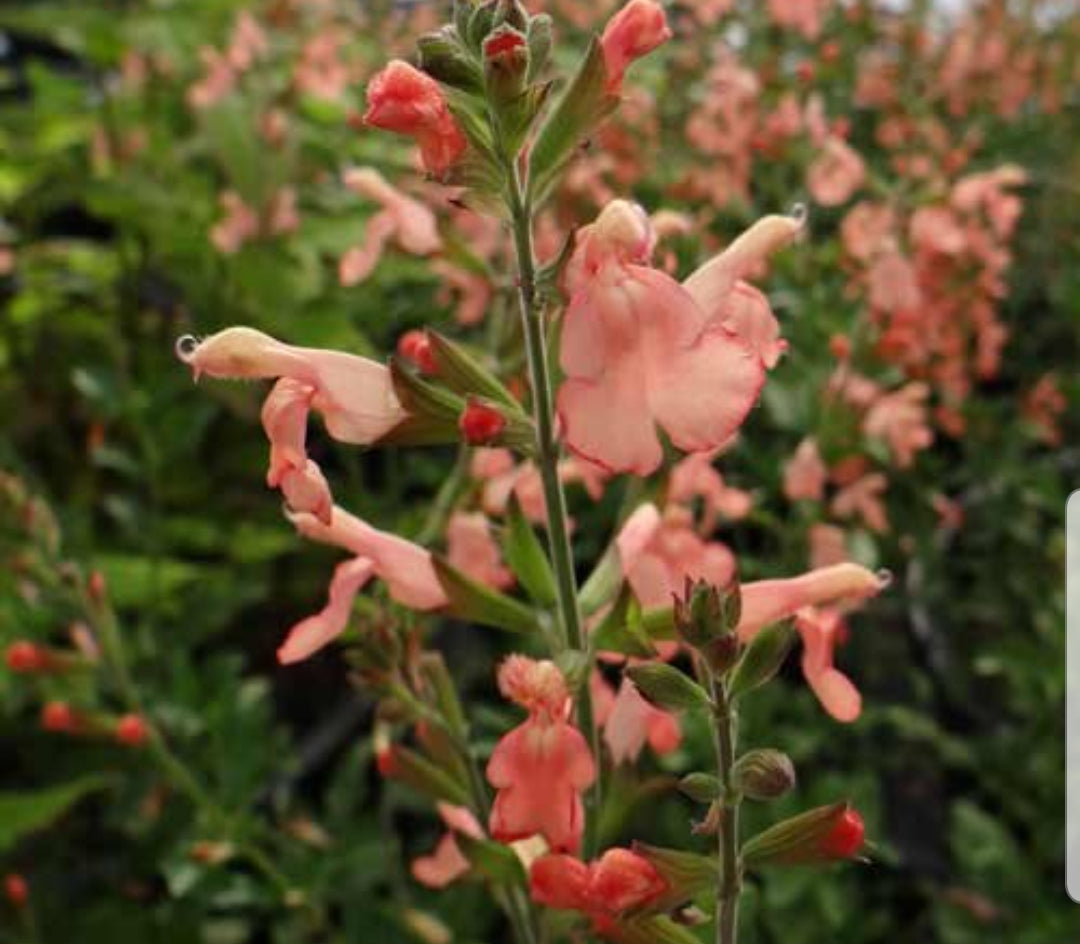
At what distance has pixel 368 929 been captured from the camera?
52.1 inches

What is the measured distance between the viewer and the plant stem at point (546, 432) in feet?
2.12

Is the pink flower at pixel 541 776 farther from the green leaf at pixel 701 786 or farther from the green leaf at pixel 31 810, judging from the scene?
the green leaf at pixel 31 810

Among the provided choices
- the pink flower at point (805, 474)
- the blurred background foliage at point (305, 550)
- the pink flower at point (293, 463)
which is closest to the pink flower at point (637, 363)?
the pink flower at point (293, 463)

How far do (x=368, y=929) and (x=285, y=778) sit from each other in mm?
486

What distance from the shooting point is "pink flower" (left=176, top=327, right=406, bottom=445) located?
27.3 inches

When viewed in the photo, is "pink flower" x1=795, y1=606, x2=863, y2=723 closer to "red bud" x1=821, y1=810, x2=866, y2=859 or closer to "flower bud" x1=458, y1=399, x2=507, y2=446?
"red bud" x1=821, y1=810, x2=866, y2=859

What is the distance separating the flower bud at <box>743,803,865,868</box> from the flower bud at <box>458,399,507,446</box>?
0.67 ft

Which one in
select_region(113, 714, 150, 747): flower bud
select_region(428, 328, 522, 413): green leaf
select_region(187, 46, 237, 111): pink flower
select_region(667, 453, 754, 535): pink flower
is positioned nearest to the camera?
select_region(428, 328, 522, 413): green leaf

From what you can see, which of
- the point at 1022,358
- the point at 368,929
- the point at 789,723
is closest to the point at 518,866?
the point at 368,929

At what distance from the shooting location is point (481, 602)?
2.43 ft

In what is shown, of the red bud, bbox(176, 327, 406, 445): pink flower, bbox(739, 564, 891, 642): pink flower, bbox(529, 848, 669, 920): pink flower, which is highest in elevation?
bbox(176, 327, 406, 445): pink flower

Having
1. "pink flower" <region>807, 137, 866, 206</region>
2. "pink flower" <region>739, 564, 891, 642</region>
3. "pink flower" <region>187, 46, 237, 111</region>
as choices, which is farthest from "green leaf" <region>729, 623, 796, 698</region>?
"pink flower" <region>187, 46, 237, 111</region>

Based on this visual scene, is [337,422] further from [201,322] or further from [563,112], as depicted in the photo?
[201,322]

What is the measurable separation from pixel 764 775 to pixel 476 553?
386 millimetres
